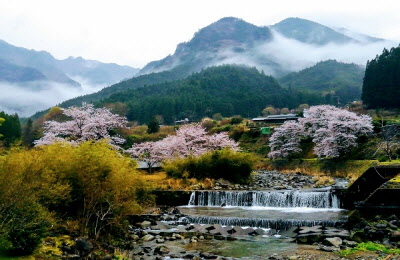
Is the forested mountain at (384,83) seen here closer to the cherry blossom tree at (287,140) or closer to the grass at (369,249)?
the cherry blossom tree at (287,140)

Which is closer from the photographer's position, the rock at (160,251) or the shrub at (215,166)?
the rock at (160,251)

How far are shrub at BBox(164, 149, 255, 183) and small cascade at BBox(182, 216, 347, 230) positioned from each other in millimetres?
9026

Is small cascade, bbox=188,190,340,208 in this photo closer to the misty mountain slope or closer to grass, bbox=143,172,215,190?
grass, bbox=143,172,215,190

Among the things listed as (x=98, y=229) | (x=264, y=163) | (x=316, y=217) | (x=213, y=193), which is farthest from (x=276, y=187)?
(x=264, y=163)

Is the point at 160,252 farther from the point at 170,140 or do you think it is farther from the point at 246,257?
the point at 170,140

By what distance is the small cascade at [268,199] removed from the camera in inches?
826

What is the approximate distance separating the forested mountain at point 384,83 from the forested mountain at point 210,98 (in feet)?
139

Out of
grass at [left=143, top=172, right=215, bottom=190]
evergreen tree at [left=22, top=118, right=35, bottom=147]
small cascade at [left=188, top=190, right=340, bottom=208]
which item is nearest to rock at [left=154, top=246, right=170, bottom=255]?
small cascade at [left=188, top=190, right=340, bottom=208]

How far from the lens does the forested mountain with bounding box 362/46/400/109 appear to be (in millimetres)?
58466

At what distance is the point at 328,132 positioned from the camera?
124 feet

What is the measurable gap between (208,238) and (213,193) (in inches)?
292

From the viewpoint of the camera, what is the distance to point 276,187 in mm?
26984

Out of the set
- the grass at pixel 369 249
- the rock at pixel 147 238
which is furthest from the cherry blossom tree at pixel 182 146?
the grass at pixel 369 249

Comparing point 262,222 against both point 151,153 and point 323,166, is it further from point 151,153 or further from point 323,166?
point 323,166
